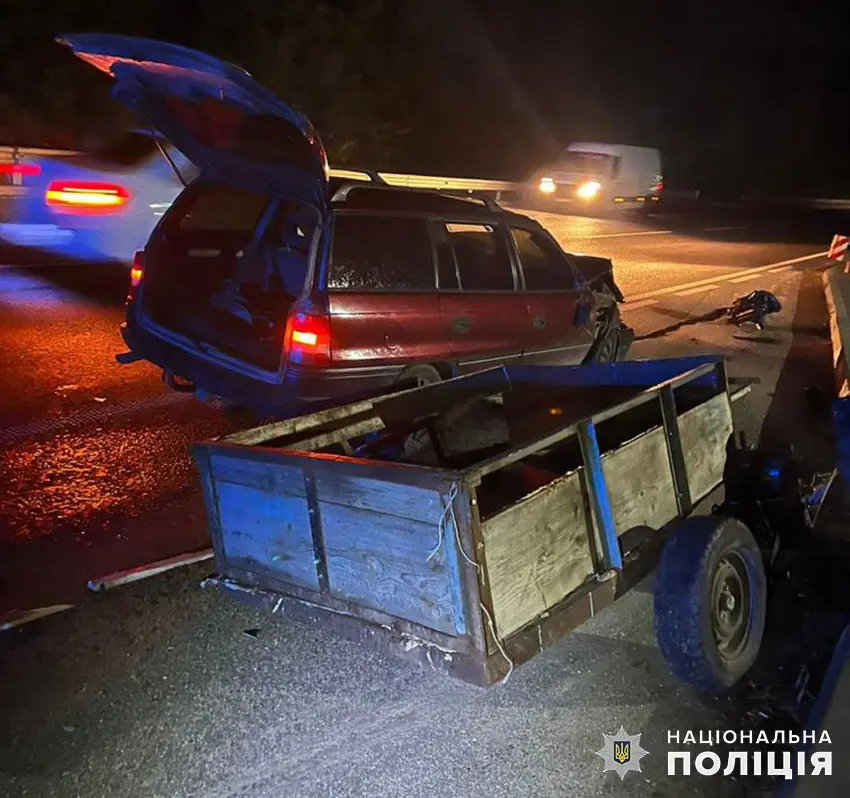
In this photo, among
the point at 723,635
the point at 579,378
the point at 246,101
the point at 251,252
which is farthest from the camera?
the point at 251,252

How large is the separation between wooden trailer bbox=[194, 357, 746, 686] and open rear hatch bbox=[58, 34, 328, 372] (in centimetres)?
165

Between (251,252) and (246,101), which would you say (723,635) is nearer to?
(246,101)

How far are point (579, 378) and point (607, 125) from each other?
42.6 m

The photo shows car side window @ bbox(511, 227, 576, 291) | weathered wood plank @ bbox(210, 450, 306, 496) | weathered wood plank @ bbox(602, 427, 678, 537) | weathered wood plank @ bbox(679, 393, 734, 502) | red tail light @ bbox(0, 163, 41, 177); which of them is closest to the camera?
weathered wood plank @ bbox(210, 450, 306, 496)

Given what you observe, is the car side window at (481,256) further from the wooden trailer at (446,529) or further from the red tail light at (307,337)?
the wooden trailer at (446,529)

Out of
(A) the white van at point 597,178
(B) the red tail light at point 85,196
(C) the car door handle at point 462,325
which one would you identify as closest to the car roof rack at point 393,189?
(C) the car door handle at point 462,325

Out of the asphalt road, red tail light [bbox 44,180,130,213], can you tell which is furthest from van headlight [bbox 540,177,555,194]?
the asphalt road

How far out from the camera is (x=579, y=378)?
5.43 metres

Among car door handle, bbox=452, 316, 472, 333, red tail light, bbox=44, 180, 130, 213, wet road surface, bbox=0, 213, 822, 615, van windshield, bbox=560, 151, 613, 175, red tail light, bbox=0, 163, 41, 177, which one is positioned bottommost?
wet road surface, bbox=0, 213, 822, 615

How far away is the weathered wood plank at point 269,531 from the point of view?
3432 mm

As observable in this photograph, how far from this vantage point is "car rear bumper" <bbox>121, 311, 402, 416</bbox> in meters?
5.56

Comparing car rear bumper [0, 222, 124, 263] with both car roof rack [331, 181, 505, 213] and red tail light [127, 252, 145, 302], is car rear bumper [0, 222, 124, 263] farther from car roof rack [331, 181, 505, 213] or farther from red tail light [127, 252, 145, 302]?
car roof rack [331, 181, 505, 213]

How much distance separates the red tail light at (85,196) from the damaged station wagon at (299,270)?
376 centimetres

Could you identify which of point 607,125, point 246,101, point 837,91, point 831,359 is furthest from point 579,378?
point 837,91
